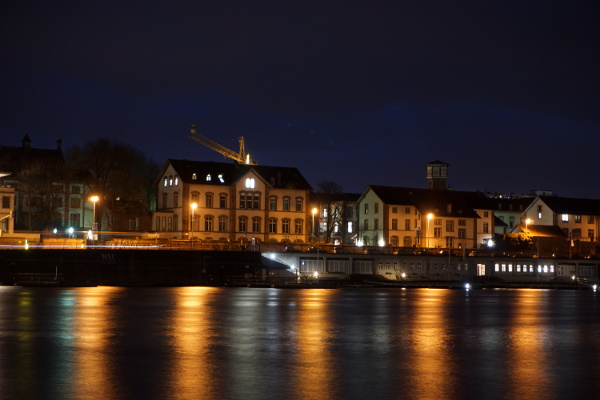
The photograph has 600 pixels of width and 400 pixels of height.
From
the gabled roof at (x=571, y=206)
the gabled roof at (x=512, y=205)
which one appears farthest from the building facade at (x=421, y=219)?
the gabled roof at (x=512, y=205)

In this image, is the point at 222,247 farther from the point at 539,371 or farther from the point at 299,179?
the point at 539,371

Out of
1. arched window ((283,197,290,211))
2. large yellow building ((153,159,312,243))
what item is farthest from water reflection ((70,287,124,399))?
arched window ((283,197,290,211))

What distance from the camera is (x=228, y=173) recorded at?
400 ft

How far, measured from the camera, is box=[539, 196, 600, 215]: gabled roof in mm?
144500

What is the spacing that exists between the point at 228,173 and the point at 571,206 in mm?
60221

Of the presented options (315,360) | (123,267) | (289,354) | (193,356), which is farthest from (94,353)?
(123,267)

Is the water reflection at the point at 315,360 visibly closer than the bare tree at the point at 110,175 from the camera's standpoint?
Yes

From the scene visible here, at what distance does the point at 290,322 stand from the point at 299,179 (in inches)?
3287

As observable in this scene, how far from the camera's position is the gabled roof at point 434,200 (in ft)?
436

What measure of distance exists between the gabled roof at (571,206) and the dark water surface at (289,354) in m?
96.3

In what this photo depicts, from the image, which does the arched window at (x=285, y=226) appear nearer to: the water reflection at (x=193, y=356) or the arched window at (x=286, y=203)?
the arched window at (x=286, y=203)

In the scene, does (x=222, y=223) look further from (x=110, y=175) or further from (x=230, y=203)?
(x=110, y=175)

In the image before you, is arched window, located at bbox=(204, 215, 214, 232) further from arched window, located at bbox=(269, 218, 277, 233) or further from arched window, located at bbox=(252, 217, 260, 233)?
arched window, located at bbox=(269, 218, 277, 233)

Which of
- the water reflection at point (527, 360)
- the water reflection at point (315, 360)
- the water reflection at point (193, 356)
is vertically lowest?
the water reflection at point (527, 360)
